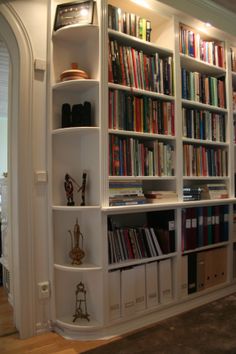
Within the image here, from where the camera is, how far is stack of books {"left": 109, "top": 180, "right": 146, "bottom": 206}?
7.05 ft

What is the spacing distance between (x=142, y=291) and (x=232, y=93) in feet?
7.01

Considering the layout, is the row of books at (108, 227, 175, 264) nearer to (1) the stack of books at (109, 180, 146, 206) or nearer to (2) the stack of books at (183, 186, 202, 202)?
(1) the stack of books at (109, 180, 146, 206)

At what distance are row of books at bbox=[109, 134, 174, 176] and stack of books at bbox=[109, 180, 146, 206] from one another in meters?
0.08

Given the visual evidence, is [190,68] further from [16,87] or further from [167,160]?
[16,87]

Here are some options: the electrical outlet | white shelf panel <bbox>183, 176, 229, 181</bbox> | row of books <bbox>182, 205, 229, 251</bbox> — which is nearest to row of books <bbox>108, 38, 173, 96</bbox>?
white shelf panel <bbox>183, 176, 229, 181</bbox>

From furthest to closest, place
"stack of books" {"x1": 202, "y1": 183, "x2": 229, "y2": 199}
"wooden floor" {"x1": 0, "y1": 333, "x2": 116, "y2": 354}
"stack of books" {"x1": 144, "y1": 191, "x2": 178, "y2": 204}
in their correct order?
"stack of books" {"x1": 202, "y1": 183, "x2": 229, "y2": 199} < "stack of books" {"x1": 144, "y1": 191, "x2": 178, "y2": 204} < "wooden floor" {"x1": 0, "y1": 333, "x2": 116, "y2": 354}

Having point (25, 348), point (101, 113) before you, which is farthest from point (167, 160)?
point (25, 348)

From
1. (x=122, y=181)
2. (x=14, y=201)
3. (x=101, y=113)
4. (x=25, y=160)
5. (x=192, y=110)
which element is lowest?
(x=14, y=201)

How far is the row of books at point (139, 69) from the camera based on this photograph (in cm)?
221

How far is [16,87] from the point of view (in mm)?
2135

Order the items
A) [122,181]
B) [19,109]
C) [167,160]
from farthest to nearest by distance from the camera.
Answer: [167,160]
[122,181]
[19,109]

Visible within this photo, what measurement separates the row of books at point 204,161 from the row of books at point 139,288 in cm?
86

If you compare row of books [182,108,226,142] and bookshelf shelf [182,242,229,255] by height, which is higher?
row of books [182,108,226,142]

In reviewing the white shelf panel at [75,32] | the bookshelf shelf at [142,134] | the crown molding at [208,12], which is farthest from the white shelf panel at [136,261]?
the crown molding at [208,12]
